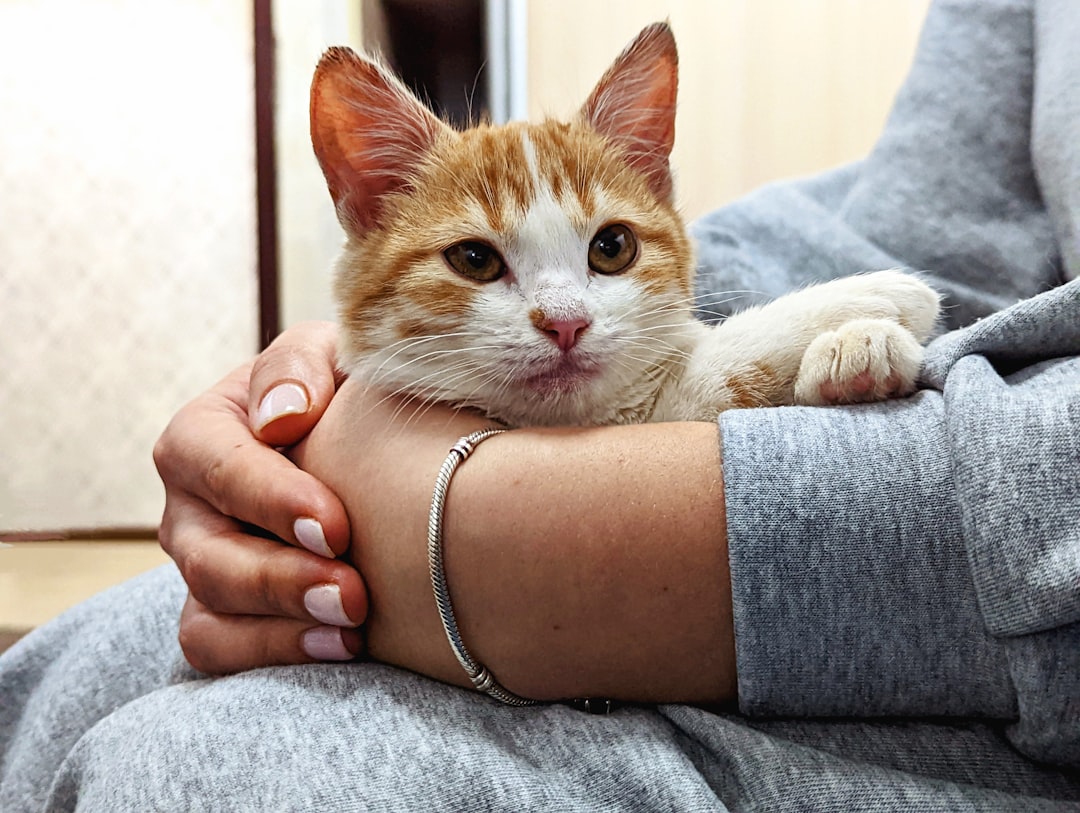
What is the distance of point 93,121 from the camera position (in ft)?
6.90

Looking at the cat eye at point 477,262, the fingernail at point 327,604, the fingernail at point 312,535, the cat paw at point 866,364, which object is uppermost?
the cat eye at point 477,262

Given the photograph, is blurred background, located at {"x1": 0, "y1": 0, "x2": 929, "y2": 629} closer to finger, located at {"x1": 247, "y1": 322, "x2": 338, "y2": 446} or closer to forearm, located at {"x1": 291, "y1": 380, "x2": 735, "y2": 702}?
finger, located at {"x1": 247, "y1": 322, "x2": 338, "y2": 446}

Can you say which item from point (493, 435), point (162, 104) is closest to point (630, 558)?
point (493, 435)

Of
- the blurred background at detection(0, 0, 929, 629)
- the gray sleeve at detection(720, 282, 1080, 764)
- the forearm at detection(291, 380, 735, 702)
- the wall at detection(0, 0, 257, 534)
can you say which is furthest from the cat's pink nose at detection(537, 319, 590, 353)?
the wall at detection(0, 0, 257, 534)

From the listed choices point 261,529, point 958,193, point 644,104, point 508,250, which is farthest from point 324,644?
point 958,193

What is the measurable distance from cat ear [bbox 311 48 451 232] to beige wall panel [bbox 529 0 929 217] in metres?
1.26

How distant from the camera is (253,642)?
70 cm

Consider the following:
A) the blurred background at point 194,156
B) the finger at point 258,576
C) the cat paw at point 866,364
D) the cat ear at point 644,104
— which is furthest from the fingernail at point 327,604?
the blurred background at point 194,156

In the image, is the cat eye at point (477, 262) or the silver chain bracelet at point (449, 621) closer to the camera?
the silver chain bracelet at point (449, 621)

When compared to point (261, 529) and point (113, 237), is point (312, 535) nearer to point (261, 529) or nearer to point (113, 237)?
point (261, 529)

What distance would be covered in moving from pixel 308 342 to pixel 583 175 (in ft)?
1.29

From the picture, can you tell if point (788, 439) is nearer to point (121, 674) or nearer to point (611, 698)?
point (611, 698)

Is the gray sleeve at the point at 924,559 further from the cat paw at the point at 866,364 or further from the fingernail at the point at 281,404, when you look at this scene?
the fingernail at the point at 281,404

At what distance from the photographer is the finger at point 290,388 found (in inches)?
32.2
